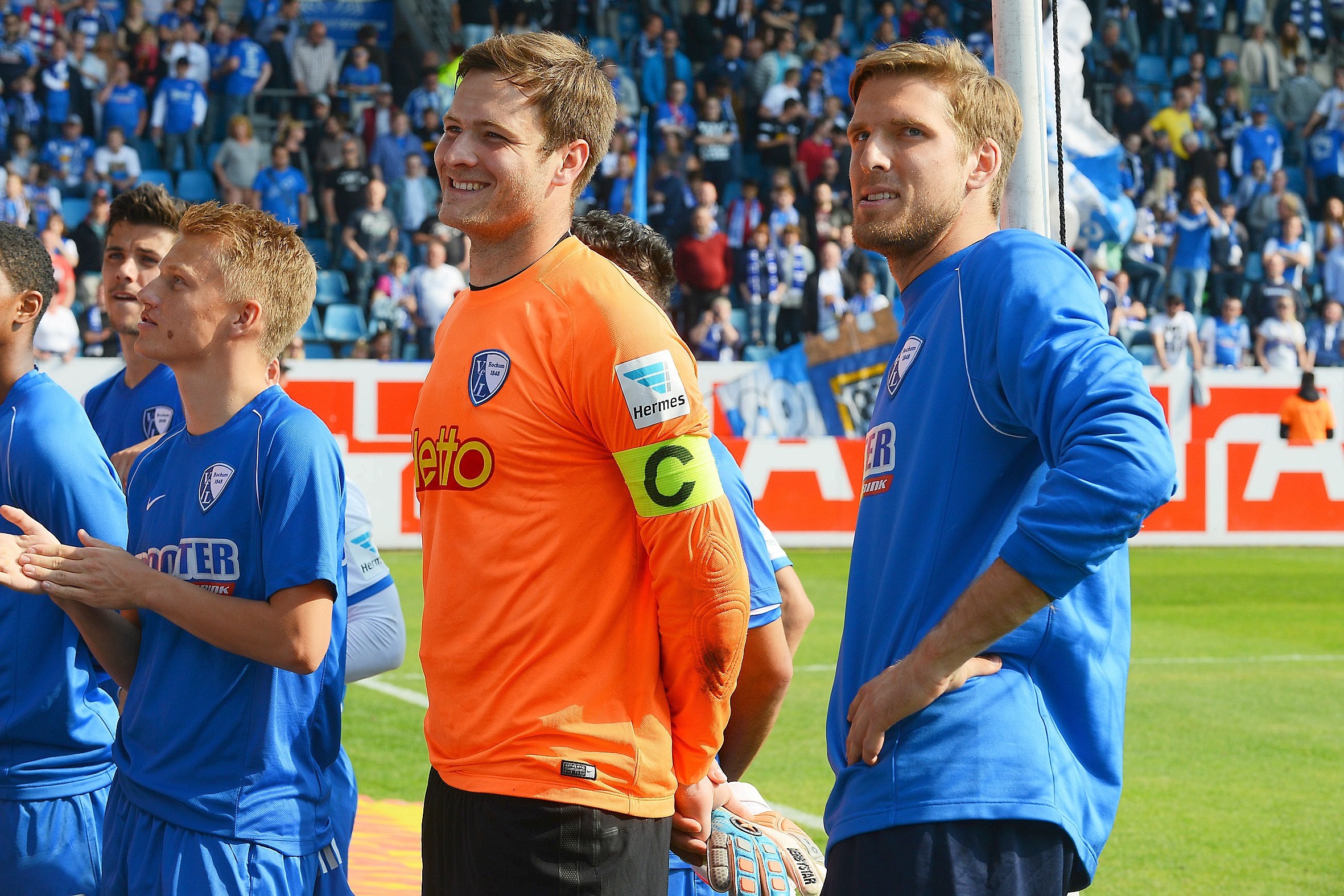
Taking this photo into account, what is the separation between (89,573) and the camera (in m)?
2.78

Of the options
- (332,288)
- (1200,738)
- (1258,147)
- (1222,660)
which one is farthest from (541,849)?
(1258,147)

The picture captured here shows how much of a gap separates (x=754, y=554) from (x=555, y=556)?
0.81m

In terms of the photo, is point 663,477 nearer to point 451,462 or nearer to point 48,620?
point 451,462

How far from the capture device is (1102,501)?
6.78 feet

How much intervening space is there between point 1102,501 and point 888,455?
1.57ft

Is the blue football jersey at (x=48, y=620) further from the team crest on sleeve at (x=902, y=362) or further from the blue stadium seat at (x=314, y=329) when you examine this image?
the blue stadium seat at (x=314, y=329)

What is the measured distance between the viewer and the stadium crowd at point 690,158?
1853 centimetres

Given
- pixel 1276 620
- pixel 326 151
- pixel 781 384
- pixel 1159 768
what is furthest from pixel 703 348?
pixel 1159 768

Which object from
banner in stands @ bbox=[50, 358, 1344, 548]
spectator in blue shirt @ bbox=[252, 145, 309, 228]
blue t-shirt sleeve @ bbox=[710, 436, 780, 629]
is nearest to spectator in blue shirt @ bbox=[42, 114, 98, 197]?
spectator in blue shirt @ bbox=[252, 145, 309, 228]

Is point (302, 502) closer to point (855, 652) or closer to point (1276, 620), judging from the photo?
point (855, 652)

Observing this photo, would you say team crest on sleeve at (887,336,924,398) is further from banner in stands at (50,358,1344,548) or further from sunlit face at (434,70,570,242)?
banner in stands at (50,358,1344,548)

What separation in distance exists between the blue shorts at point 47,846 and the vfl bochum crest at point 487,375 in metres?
1.61

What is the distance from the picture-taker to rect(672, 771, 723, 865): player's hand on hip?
2625mm

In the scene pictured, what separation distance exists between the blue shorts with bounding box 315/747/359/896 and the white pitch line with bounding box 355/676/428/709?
555 centimetres
